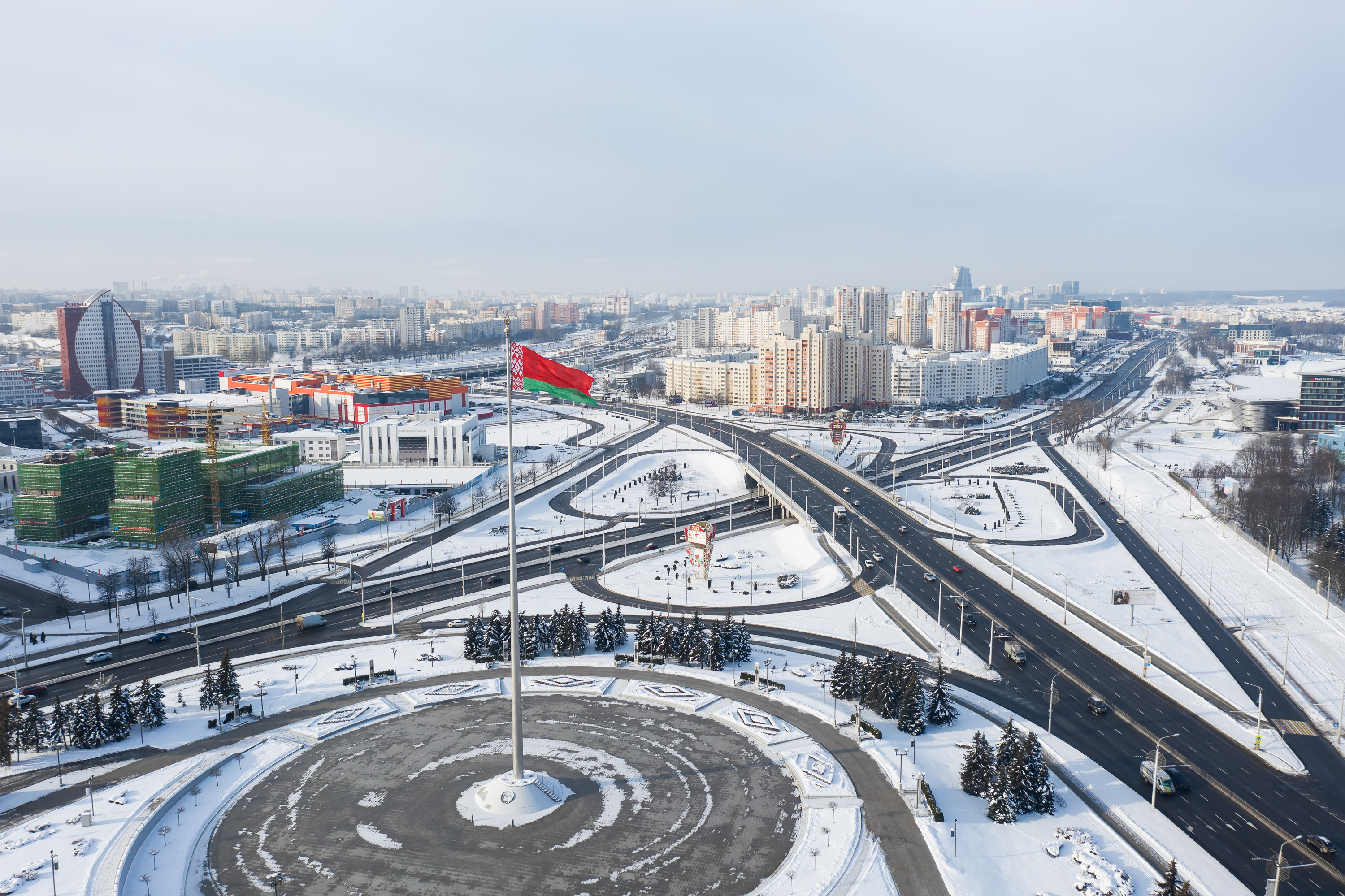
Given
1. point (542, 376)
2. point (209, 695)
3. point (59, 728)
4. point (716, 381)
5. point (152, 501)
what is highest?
point (542, 376)

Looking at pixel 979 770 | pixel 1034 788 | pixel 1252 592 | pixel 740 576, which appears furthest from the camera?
pixel 740 576

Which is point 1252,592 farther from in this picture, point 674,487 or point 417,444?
point 417,444

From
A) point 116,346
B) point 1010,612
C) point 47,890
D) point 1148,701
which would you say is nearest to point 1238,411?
point 1010,612

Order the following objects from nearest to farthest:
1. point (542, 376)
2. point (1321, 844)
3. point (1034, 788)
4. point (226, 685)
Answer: point (542, 376)
point (1321, 844)
point (1034, 788)
point (226, 685)

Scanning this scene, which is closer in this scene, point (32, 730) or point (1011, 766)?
point (1011, 766)

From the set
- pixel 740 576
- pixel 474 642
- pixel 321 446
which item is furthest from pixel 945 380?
pixel 474 642

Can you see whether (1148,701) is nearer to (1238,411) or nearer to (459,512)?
(459,512)
